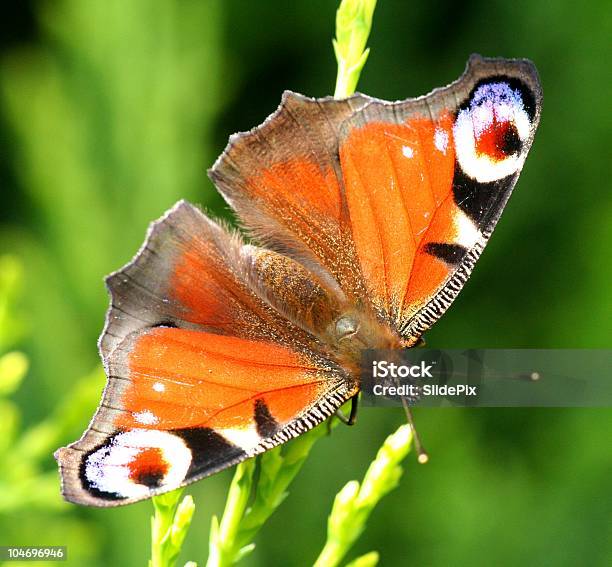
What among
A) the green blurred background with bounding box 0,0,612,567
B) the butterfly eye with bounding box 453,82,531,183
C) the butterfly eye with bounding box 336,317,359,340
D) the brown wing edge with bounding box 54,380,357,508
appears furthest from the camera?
the green blurred background with bounding box 0,0,612,567

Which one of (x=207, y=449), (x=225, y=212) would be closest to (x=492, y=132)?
(x=207, y=449)

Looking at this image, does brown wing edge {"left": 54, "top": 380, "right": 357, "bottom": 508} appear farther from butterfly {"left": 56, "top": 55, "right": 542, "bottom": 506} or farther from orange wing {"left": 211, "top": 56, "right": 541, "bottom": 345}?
orange wing {"left": 211, "top": 56, "right": 541, "bottom": 345}

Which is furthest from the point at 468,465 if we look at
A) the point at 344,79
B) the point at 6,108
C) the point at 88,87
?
the point at 6,108

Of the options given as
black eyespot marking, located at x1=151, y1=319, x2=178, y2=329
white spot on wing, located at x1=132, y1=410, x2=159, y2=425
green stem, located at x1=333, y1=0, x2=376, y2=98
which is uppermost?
green stem, located at x1=333, y1=0, x2=376, y2=98

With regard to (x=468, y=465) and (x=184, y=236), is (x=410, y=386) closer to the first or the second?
(x=184, y=236)

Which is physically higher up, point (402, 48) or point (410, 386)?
point (402, 48)

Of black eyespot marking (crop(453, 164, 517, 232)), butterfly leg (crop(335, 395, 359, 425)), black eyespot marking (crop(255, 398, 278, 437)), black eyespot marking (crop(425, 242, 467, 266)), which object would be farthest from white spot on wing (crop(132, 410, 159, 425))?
black eyespot marking (crop(453, 164, 517, 232))

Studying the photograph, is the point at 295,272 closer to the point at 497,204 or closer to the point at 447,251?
the point at 447,251

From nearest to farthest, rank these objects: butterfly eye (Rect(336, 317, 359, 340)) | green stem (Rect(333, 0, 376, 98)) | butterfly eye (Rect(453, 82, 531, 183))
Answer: green stem (Rect(333, 0, 376, 98))
butterfly eye (Rect(453, 82, 531, 183))
butterfly eye (Rect(336, 317, 359, 340))
